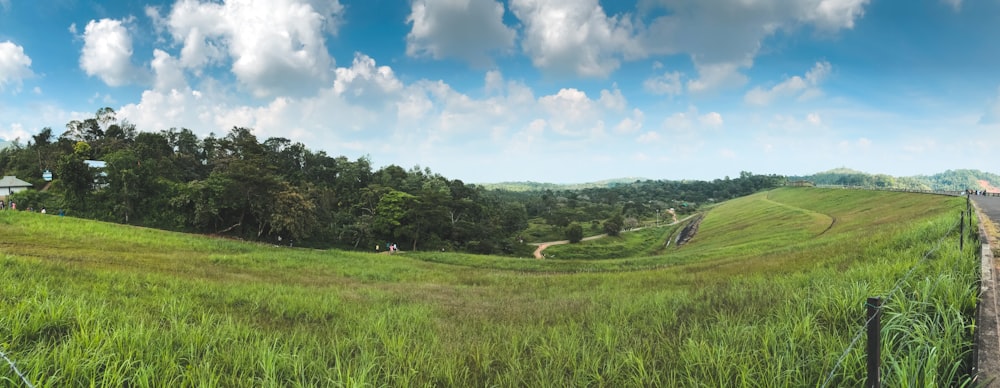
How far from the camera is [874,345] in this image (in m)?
2.38

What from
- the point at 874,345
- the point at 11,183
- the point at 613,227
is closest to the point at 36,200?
the point at 11,183

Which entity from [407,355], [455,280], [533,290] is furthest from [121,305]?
[455,280]

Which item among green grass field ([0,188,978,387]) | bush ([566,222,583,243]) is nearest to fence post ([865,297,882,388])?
green grass field ([0,188,978,387])

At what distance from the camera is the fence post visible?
7.68ft

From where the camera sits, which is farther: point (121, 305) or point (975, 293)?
point (121, 305)

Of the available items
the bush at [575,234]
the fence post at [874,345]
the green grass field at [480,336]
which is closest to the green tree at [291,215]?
the green grass field at [480,336]

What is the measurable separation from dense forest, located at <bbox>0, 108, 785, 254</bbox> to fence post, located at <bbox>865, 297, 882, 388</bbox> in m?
46.2

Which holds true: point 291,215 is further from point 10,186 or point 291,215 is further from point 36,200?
point 10,186

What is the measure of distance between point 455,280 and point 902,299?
13.7 metres

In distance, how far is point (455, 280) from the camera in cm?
1636

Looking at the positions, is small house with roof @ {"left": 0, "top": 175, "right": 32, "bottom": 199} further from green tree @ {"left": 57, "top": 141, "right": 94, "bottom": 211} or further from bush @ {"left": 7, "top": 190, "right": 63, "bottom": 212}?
green tree @ {"left": 57, "top": 141, "right": 94, "bottom": 211}

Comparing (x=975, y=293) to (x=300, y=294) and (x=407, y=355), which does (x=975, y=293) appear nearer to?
(x=407, y=355)

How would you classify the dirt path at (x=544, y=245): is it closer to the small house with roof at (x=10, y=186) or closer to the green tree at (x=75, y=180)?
the green tree at (x=75, y=180)

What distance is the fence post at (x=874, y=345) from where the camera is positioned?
92.2 inches
